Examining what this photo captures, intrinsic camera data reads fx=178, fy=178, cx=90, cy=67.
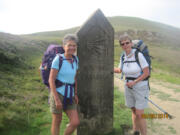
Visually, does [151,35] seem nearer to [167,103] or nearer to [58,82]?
[167,103]

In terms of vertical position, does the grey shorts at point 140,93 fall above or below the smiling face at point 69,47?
below

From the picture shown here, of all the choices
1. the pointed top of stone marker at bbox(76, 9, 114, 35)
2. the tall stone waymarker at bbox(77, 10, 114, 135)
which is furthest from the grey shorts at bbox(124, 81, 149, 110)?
the pointed top of stone marker at bbox(76, 9, 114, 35)

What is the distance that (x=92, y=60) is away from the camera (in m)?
3.93

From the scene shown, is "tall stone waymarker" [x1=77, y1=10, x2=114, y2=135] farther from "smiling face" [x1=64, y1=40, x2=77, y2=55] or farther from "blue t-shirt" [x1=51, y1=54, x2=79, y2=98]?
"blue t-shirt" [x1=51, y1=54, x2=79, y2=98]

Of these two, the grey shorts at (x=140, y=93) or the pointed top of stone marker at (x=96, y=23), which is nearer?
the grey shorts at (x=140, y=93)

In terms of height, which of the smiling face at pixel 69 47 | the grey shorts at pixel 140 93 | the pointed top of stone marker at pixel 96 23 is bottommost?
the grey shorts at pixel 140 93

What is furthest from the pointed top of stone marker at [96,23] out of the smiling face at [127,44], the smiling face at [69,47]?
the smiling face at [69,47]

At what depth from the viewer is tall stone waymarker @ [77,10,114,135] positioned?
12.6ft

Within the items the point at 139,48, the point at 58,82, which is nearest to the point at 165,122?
the point at 139,48

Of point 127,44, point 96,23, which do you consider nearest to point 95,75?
point 127,44

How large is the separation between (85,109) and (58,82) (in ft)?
4.51

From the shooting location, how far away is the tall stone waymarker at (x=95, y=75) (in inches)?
152

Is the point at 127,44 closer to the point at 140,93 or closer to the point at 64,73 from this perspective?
the point at 140,93

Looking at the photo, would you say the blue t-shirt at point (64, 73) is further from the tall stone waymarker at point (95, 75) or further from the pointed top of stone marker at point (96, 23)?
the pointed top of stone marker at point (96, 23)
